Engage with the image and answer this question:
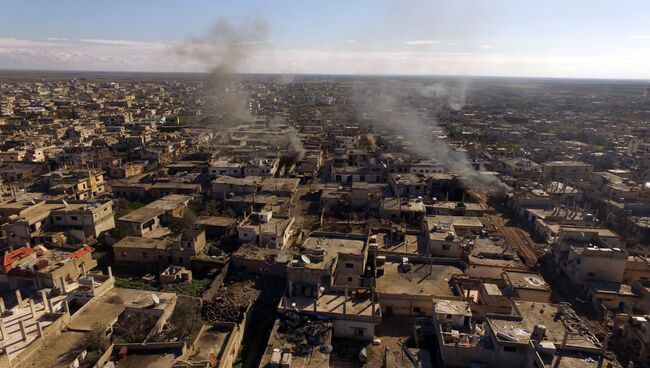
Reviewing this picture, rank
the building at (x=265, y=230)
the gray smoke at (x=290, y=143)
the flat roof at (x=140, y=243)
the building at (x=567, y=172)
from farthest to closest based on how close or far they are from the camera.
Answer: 1. the gray smoke at (x=290, y=143)
2. the building at (x=567, y=172)
3. the building at (x=265, y=230)
4. the flat roof at (x=140, y=243)

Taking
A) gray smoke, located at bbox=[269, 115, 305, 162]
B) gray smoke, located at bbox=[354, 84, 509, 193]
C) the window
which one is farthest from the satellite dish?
gray smoke, located at bbox=[269, 115, 305, 162]

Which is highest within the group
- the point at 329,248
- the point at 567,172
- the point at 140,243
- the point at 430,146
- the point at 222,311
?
the point at 430,146

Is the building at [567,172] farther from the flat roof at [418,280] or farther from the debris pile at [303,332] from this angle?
the debris pile at [303,332]

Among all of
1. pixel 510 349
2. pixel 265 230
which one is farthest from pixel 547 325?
pixel 265 230

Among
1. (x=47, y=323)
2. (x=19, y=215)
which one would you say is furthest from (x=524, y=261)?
Result: (x=19, y=215)

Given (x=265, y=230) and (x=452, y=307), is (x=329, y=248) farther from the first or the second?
(x=452, y=307)

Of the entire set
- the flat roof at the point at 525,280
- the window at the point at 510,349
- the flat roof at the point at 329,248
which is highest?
the flat roof at the point at 329,248

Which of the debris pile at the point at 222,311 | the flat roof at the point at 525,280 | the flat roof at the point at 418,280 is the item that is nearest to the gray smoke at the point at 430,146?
the flat roof at the point at 525,280

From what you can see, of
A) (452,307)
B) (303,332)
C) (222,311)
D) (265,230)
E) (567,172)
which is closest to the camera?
(303,332)

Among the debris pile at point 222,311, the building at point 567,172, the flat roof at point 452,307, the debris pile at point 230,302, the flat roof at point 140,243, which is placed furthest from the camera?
the building at point 567,172

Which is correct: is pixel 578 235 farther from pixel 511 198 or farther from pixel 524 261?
pixel 511 198
